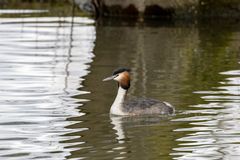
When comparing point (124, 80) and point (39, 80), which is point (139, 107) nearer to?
point (124, 80)

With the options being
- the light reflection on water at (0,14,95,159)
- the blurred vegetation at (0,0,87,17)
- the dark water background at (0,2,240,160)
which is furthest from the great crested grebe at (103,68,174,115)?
the blurred vegetation at (0,0,87,17)

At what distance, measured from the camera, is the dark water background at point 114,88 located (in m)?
11.2

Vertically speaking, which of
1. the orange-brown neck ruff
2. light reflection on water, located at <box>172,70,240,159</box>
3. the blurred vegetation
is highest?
the blurred vegetation

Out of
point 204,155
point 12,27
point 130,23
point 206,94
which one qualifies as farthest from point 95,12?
point 204,155

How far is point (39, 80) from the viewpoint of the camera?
16.9 meters

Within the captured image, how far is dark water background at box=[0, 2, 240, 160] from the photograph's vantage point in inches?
441

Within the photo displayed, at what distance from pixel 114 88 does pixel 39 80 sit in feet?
4.80

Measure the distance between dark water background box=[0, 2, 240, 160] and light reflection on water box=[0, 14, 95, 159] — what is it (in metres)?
0.02

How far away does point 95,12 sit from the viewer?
1188 inches

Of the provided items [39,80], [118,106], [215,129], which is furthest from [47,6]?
[215,129]

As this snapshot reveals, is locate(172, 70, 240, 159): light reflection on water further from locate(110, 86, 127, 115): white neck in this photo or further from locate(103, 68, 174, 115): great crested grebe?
locate(110, 86, 127, 115): white neck

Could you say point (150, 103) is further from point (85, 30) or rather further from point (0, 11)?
point (0, 11)

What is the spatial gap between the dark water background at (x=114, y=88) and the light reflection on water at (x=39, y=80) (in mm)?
19

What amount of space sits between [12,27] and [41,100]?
12.4 m
